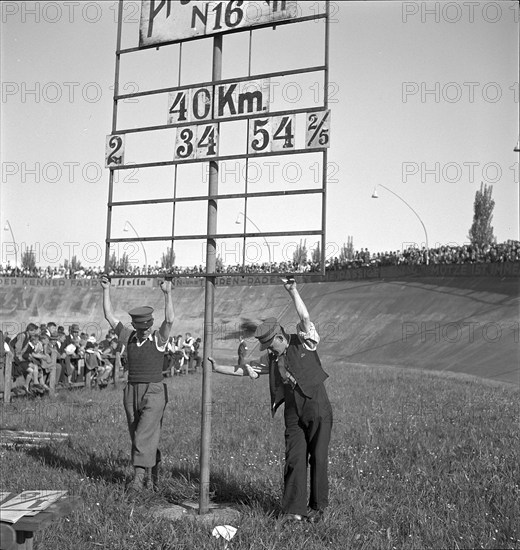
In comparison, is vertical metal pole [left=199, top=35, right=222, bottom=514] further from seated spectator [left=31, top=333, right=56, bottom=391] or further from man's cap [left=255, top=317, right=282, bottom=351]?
seated spectator [left=31, top=333, right=56, bottom=391]

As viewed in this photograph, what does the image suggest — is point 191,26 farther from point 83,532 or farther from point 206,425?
point 83,532

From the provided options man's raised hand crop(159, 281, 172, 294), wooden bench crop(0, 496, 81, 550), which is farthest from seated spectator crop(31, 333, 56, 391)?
wooden bench crop(0, 496, 81, 550)

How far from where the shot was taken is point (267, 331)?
6426mm

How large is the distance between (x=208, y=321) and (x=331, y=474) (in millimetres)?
2452

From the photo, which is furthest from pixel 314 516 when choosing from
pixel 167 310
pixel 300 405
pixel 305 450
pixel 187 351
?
pixel 187 351

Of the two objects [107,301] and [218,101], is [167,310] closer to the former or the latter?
[107,301]

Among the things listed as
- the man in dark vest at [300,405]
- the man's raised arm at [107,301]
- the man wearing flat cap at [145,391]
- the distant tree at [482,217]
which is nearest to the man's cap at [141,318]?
the man wearing flat cap at [145,391]

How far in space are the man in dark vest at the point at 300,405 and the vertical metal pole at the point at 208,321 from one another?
1.20ft

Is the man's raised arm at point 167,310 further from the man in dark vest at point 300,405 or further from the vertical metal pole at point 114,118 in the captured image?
the man in dark vest at point 300,405

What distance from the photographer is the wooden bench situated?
11.8 feet

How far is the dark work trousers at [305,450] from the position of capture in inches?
241

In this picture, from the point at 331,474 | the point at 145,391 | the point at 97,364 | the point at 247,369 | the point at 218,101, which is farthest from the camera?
the point at 97,364

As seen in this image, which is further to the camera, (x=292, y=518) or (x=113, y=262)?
(x=113, y=262)

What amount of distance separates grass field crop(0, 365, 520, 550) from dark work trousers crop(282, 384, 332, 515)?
0.66 feet
